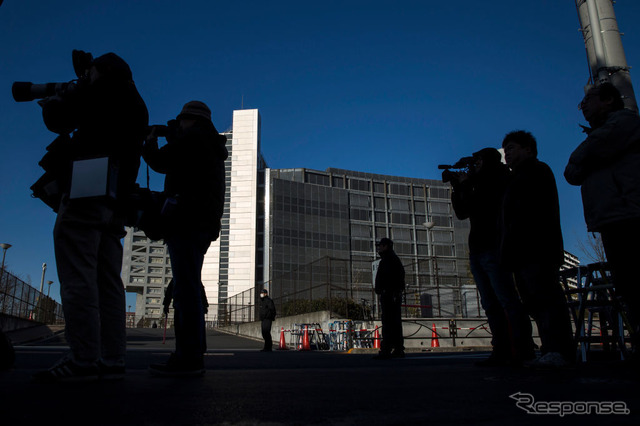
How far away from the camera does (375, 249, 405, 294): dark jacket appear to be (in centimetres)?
755

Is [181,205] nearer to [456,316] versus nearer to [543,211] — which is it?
[543,211]

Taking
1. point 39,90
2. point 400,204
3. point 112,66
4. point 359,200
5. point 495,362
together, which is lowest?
point 495,362

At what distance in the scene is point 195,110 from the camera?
3619 millimetres

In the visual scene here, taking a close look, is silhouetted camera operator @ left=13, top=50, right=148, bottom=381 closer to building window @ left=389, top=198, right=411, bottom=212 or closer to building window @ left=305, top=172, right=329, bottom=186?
building window @ left=305, top=172, right=329, bottom=186

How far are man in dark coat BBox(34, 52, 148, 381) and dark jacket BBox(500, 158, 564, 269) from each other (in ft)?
9.42

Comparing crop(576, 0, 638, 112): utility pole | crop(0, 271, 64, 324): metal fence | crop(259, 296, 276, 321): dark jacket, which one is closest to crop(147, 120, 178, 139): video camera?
crop(576, 0, 638, 112): utility pole

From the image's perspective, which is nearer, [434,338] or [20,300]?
[434,338]

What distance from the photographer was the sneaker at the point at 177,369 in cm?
295

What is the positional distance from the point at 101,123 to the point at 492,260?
11.6ft

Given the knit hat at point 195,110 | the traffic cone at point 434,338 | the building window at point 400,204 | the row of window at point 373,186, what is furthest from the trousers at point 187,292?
the building window at point 400,204

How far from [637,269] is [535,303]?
29.7 inches

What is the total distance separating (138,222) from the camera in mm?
3172

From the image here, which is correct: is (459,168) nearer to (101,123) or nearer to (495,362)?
(495,362)

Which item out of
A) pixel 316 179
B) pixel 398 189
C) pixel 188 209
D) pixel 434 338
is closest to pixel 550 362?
pixel 188 209
